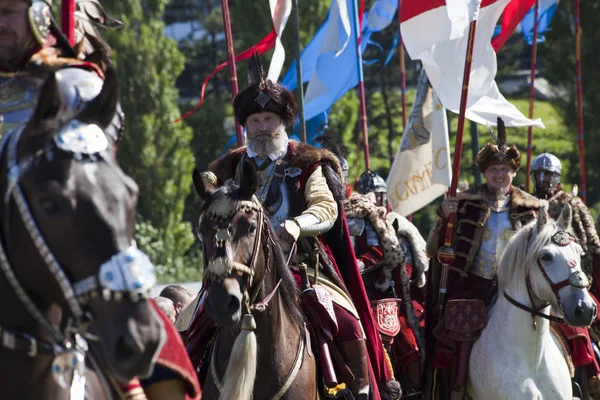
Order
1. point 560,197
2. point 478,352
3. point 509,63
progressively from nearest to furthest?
1. point 478,352
2. point 560,197
3. point 509,63

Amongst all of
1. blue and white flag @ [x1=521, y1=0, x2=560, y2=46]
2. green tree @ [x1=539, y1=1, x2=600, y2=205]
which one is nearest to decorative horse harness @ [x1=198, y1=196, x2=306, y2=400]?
blue and white flag @ [x1=521, y1=0, x2=560, y2=46]

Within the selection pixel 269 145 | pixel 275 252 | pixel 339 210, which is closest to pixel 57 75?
pixel 275 252

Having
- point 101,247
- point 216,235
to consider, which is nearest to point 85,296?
point 101,247

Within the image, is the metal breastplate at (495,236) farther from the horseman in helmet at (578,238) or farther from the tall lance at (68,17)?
the tall lance at (68,17)

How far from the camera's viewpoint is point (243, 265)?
5449 millimetres

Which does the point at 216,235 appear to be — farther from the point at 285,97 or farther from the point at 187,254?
the point at 187,254

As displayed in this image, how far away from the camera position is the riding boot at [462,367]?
28.5 feet

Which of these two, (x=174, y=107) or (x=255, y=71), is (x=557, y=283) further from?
(x=174, y=107)

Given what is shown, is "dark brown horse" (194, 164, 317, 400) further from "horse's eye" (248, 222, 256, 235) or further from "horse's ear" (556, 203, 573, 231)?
"horse's ear" (556, 203, 573, 231)

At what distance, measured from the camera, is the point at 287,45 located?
24.9m

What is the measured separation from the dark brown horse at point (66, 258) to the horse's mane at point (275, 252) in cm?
206

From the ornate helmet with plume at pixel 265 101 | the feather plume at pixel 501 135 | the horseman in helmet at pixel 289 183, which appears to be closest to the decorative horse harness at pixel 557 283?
the feather plume at pixel 501 135

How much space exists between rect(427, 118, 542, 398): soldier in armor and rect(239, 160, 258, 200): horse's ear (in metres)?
3.59

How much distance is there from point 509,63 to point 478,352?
24539 millimetres
